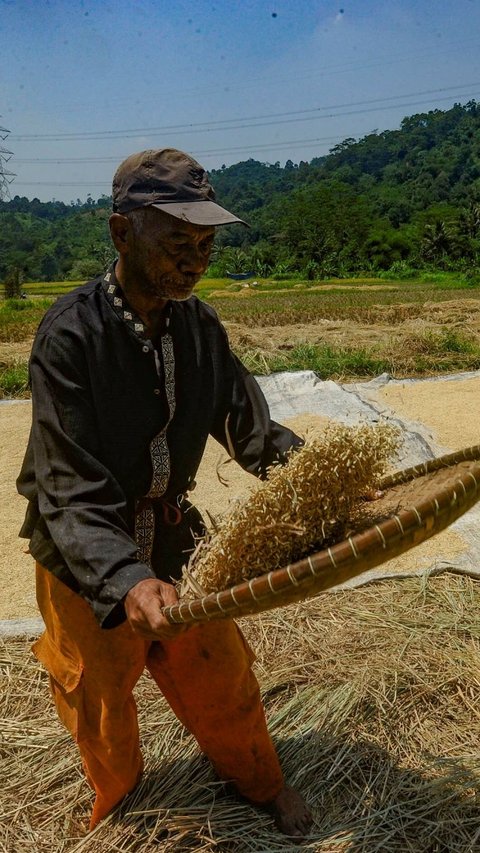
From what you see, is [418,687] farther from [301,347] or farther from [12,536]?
[301,347]

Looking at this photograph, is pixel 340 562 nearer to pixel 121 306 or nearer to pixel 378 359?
pixel 121 306

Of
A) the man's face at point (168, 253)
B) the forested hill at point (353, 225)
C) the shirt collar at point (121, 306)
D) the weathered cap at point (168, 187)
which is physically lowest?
the forested hill at point (353, 225)

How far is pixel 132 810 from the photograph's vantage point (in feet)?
6.86

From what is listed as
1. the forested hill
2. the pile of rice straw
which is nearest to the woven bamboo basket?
the pile of rice straw

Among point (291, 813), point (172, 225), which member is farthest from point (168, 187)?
point (291, 813)

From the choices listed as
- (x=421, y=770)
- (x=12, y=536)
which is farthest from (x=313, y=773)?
(x=12, y=536)

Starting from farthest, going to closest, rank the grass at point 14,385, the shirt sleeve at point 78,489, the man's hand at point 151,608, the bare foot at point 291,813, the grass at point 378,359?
1. the grass at point 378,359
2. the grass at point 14,385
3. the bare foot at point 291,813
4. the shirt sleeve at point 78,489
5. the man's hand at point 151,608

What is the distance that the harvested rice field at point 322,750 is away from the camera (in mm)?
2031

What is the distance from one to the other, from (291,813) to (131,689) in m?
0.58

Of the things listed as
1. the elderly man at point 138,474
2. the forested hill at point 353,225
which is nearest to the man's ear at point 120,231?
the elderly man at point 138,474

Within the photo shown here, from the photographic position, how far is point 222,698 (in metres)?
1.94

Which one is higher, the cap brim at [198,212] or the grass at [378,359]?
the cap brim at [198,212]

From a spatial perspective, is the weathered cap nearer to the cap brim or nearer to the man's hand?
the cap brim

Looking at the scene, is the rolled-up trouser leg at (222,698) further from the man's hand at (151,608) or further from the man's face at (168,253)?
the man's face at (168,253)
